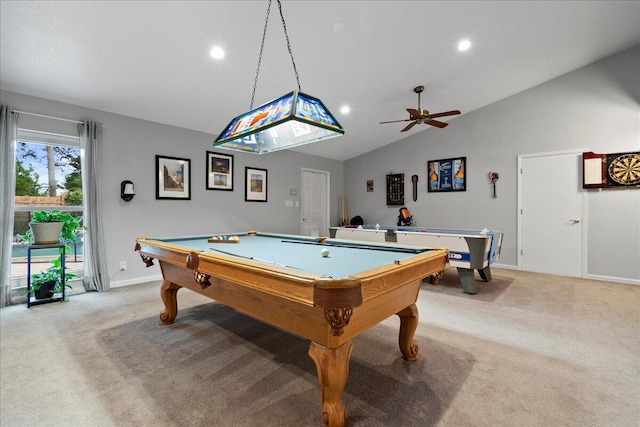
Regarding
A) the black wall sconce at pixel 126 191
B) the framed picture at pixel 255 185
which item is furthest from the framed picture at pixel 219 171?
the black wall sconce at pixel 126 191

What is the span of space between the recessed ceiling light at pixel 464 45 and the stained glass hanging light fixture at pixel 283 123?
7.45 ft

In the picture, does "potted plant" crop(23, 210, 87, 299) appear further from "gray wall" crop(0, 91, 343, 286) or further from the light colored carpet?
"gray wall" crop(0, 91, 343, 286)

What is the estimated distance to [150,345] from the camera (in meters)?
2.20

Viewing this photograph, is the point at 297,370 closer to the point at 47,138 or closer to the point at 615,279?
the point at 47,138

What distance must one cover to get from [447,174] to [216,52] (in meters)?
4.63

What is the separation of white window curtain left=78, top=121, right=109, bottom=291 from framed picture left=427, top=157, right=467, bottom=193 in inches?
222

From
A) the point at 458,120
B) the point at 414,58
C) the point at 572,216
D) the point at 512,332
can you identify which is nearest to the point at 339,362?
the point at 512,332

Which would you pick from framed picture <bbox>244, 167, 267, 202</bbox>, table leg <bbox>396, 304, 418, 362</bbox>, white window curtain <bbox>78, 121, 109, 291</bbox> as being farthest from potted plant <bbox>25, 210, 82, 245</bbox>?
table leg <bbox>396, 304, 418, 362</bbox>

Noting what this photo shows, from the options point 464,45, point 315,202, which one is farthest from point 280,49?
point 315,202

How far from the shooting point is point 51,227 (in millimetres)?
3166

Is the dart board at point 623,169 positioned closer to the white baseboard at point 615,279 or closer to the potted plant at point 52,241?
the white baseboard at point 615,279

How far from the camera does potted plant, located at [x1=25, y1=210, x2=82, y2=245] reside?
3120mm

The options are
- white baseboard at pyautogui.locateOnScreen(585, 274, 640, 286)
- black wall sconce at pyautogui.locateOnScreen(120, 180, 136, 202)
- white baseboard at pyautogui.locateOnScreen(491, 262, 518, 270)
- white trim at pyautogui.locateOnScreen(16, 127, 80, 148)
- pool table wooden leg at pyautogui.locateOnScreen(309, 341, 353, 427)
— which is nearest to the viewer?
pool table wooden leg at pyautogui.locateOnScreen(309, 341, 353, 427)

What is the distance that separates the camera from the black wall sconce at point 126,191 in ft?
12.4
